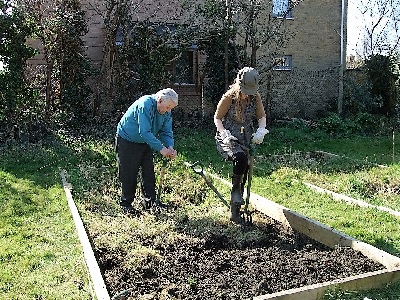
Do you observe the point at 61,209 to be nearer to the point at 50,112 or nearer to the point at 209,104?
the point at 50,112

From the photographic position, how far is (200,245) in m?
4.67

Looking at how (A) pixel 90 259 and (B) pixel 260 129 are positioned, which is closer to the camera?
(A) pixel 90 259

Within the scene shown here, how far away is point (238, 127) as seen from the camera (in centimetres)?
525

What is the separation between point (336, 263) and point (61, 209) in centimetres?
366

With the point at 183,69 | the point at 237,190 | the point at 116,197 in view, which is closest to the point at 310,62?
the point at 183,69

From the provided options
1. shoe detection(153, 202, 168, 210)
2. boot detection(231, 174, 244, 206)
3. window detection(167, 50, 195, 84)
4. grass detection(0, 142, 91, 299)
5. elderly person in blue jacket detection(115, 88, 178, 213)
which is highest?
window detection(167, 50, 195, 84)

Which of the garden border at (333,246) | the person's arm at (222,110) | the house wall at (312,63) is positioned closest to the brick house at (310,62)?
the house wall at (312,63)

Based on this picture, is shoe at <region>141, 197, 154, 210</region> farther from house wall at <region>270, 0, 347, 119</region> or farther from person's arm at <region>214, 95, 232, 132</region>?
house wall at <region>270, 0, 347, 119</region>

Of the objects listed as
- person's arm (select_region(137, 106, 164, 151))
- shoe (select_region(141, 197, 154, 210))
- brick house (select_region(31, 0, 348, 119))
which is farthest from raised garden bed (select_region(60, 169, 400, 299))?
brick house (select_region(31, 0, 348, 119))

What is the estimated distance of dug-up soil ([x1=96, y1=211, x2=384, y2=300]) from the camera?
11.9 ft

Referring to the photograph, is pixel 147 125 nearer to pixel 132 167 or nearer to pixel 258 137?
pixel 132 167

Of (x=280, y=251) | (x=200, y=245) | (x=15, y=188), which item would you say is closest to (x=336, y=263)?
(x=280, y=251)

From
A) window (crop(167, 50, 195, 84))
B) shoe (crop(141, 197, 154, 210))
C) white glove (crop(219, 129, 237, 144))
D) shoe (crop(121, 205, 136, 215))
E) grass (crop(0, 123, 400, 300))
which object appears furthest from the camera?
window (crop(167, 50, 195, 84))

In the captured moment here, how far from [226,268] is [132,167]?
2176 mm
